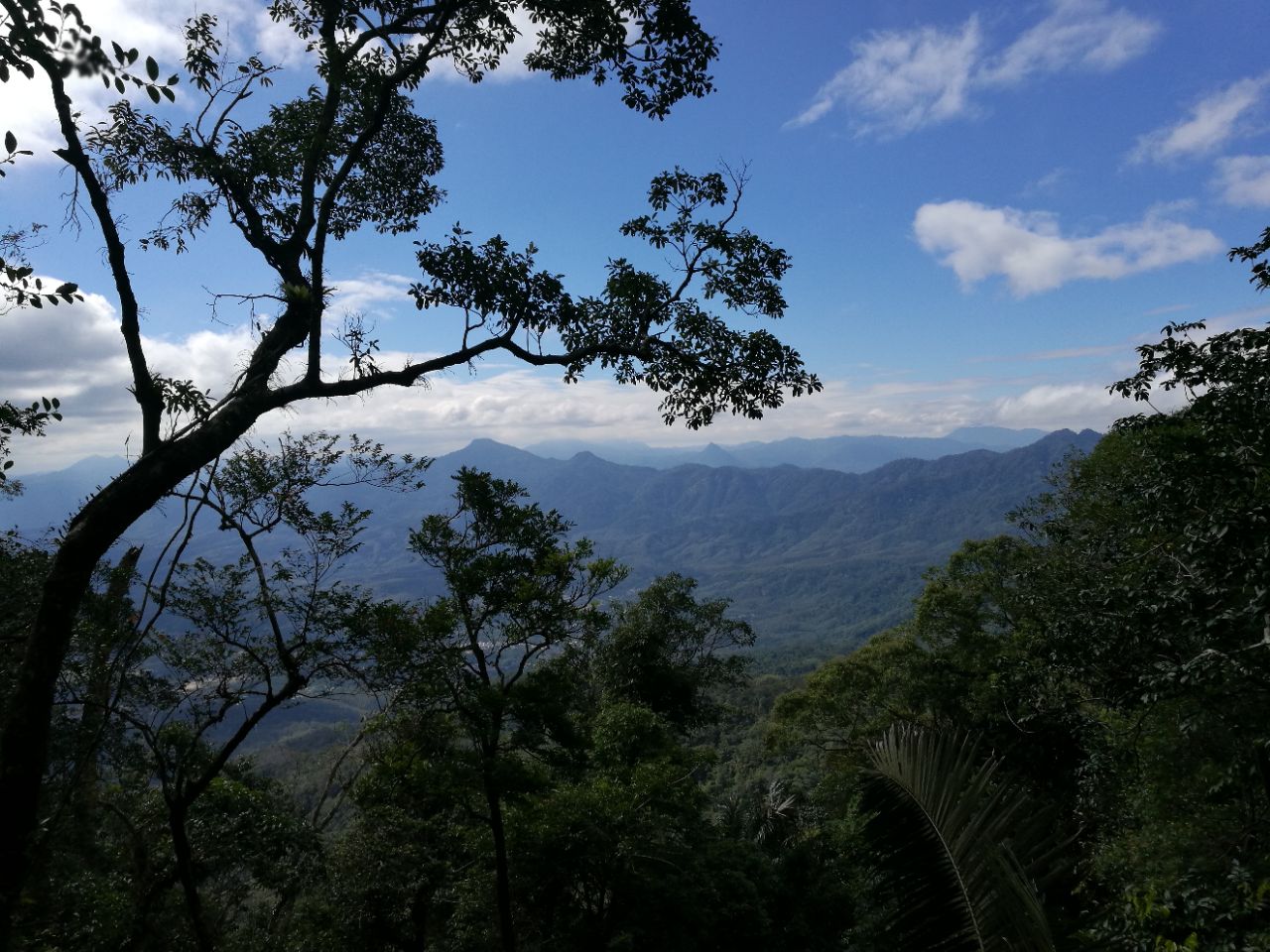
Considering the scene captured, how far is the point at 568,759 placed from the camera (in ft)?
34.1

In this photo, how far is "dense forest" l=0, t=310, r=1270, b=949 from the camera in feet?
9.93

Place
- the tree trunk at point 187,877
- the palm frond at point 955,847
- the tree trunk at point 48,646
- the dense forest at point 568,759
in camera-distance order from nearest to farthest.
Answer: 1. the palm frond at point 955,847
2. the tree trunk at point 48,646
3. the dense forest at point 568,759
4. the tree trunk at point 187,877

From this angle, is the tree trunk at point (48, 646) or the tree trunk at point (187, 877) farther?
the tree trunk at point (187, 877)

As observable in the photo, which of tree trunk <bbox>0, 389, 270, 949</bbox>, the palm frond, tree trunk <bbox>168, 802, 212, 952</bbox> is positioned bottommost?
tree trunk <bbox>168, 802, 212, 952</bbox>

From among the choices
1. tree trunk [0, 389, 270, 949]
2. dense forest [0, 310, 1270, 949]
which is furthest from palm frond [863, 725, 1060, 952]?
tree trunk [0, 389, 270, 949]

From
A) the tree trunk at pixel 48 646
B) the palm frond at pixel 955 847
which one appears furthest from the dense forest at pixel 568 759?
the tree trunk at pixel 48 646

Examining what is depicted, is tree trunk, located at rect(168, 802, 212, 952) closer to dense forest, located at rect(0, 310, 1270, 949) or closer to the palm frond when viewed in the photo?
dense forest, located at rect(0, 310, 1270, 949)

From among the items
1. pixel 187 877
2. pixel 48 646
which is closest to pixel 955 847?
pixel 48 646

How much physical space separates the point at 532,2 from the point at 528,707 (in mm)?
8049

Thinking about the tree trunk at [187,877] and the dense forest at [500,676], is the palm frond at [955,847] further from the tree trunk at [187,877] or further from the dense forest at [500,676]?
the tree trunk at [187,877]

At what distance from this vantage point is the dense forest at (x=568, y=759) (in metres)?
3.03

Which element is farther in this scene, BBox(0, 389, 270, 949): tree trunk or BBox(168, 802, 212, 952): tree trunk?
BBox(168, 802, 212, 952): tree trunk

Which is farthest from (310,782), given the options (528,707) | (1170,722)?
(1170,722)

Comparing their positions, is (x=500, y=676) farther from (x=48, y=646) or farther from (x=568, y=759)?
(x=48, y=646)
